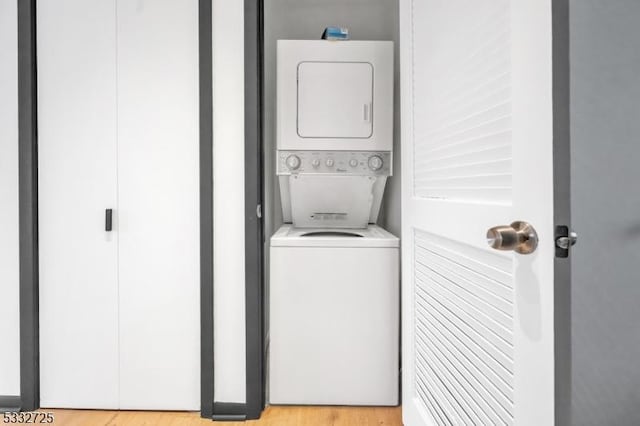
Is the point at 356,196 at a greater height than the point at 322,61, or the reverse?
the point at 322,61

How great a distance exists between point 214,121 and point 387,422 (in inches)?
64.4

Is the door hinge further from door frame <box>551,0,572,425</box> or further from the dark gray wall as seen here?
the dark gray wall

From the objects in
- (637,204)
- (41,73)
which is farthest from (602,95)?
(41,73)

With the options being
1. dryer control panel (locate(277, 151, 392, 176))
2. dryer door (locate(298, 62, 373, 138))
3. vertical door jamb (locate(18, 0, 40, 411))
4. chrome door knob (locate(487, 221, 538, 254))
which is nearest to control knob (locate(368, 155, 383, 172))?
dryer control panel (locate(277, 151, 392, 176))

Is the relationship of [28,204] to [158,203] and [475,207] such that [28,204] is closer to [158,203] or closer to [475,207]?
[158,203]

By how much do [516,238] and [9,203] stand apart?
2213 mm

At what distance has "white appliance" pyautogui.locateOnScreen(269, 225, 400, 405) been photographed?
191 centimetres

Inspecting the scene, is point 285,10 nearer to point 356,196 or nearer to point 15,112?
point 356,196

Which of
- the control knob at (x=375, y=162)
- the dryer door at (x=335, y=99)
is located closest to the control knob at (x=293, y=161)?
the dryer door at (x=335, y=99)

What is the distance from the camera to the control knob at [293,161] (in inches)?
83.3

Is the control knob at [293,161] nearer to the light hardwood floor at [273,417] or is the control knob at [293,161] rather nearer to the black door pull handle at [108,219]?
the black door pull handle at [108,219]

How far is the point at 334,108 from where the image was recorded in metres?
2.08

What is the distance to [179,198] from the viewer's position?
74.2 inches

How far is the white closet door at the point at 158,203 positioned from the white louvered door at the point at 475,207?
1.03m
